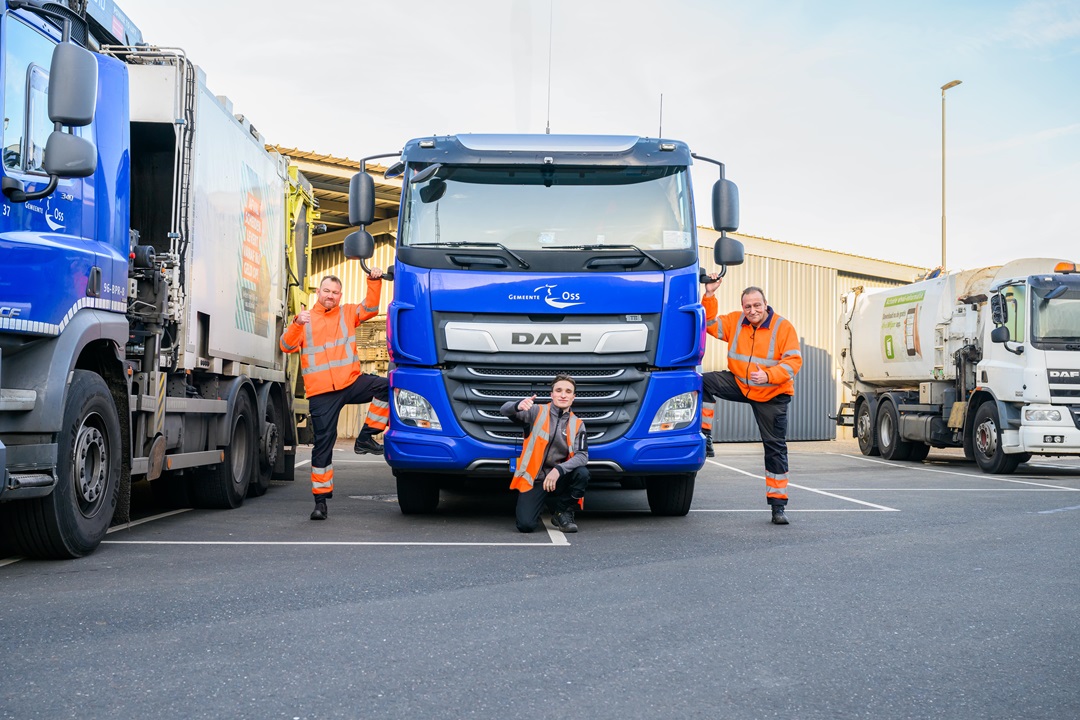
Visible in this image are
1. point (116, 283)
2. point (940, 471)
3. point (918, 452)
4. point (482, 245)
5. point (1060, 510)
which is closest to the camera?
point (116, 283)

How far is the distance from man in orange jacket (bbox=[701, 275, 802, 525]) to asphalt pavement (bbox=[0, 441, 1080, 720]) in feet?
1.59

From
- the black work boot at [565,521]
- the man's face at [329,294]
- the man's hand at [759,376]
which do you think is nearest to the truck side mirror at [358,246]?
the man's face at [329,294]

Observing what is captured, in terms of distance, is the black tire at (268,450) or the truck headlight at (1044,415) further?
the truck headlight at (1044,415)

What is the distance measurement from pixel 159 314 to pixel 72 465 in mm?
1642

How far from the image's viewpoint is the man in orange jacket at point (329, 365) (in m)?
8.55

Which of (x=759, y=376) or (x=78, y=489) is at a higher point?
(x=759, y=376)

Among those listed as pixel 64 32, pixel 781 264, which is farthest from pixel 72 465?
pixel 781 264

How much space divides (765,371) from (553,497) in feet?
6.39

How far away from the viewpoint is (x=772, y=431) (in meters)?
8.69

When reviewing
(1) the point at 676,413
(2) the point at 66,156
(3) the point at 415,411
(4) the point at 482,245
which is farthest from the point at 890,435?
(2) the point at 66,156

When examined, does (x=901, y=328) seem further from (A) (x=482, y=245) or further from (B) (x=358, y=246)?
(B) (x=358, y=246)

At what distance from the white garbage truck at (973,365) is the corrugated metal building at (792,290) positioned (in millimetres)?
2496

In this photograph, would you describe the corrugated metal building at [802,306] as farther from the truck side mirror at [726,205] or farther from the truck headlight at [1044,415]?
the truck side mirror at [726,205]

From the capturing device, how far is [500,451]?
7926 mm
